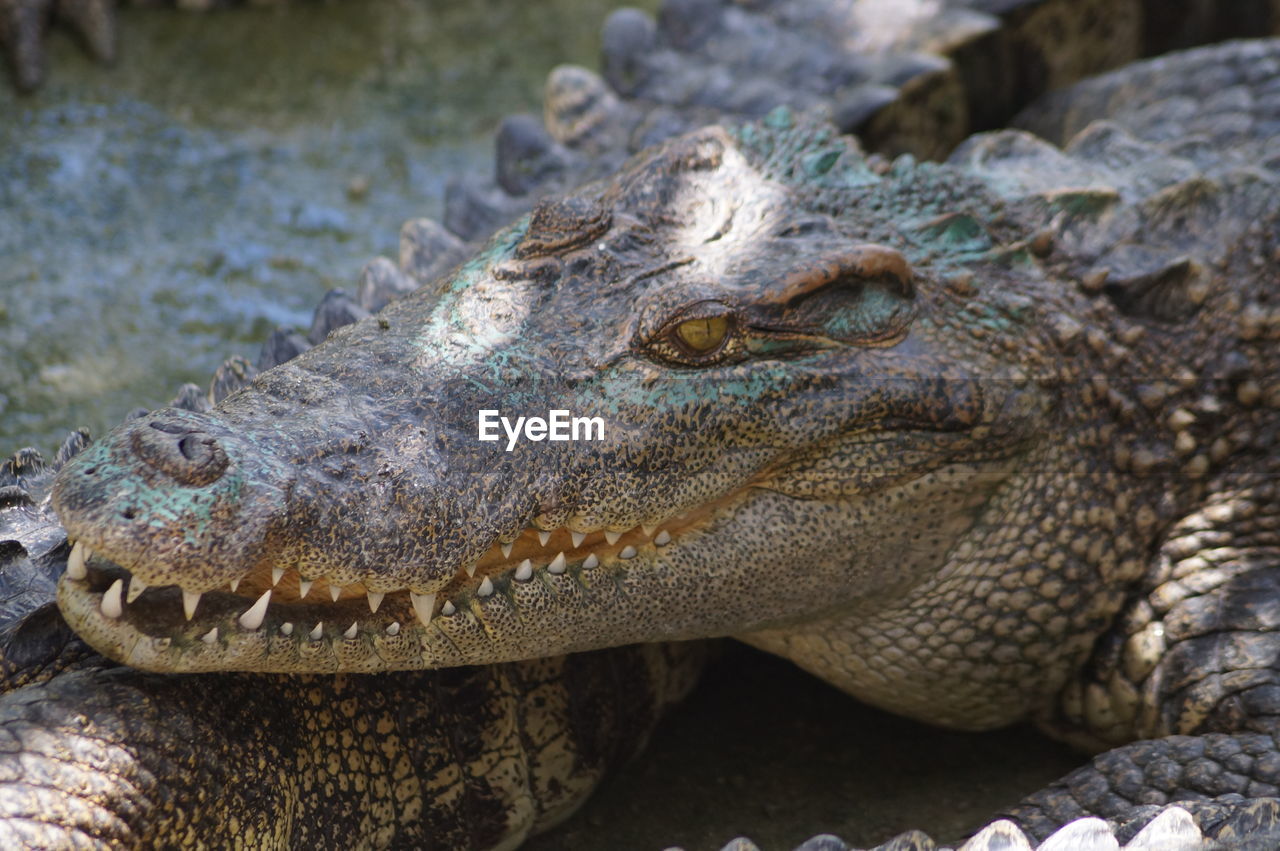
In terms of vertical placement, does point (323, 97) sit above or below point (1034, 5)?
below

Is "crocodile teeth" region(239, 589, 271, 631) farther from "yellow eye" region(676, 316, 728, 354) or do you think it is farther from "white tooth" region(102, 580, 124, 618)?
"yellow eye" region(676, 316, 728, 354)

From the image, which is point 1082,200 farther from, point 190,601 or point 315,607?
point 190,601

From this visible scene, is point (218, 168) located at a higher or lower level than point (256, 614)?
higher

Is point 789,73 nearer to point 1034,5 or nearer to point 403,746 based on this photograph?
point 1034,5

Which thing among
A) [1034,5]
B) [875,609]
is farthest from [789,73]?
[875,609]

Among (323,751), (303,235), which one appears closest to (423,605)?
(323,751)

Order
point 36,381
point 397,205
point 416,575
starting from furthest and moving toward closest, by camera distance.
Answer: point 397,205 → point 36,381 → point 416,575

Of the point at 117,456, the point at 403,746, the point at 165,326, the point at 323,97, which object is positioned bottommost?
the point at 403,746
